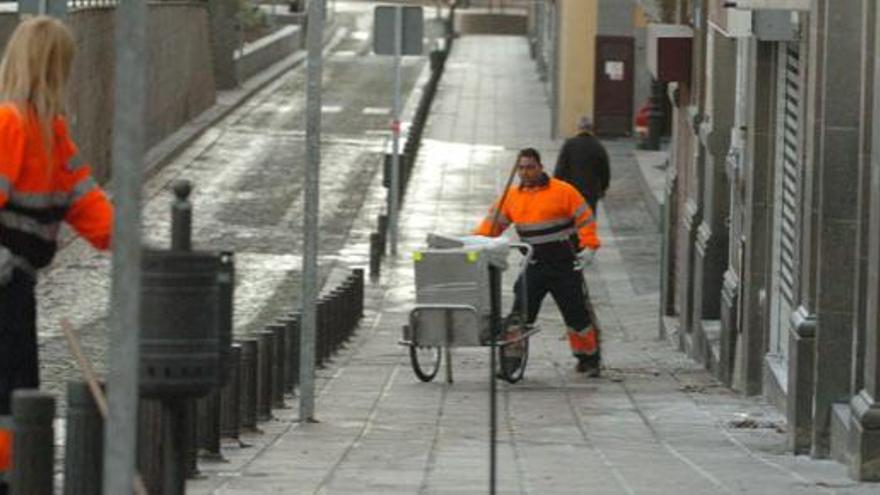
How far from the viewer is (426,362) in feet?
67.7

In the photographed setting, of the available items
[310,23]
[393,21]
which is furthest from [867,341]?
[393,21]

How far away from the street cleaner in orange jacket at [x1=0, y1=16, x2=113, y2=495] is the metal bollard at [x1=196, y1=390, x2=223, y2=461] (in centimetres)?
477

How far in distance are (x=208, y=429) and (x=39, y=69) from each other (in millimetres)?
5424

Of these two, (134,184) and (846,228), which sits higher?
(134,184)

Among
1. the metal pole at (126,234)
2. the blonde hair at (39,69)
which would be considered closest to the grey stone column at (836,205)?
the blonde hair at (39,69)

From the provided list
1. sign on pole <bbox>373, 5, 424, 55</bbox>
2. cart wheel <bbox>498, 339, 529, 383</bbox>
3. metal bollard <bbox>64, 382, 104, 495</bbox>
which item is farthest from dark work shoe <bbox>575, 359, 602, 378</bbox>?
metal bollard <bbox>64, 382, 104, 495</bbox>

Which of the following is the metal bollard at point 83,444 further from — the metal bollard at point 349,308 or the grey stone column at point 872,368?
the metal bollard at point 349,308

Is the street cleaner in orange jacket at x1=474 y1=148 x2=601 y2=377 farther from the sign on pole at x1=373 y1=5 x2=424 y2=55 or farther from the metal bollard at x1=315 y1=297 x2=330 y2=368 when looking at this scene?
the sign on pole at x1=373 y1=5 x2=424 y2=55

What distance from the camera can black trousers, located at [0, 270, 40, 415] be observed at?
853cm

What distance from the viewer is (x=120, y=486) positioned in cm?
626

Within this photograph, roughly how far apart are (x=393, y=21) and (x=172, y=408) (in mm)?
25525

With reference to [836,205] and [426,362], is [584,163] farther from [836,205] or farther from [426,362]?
[836,205]

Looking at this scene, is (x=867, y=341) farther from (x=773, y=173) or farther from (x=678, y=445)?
(x=773, y=173)

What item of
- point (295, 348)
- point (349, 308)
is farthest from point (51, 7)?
point (349, 308)
